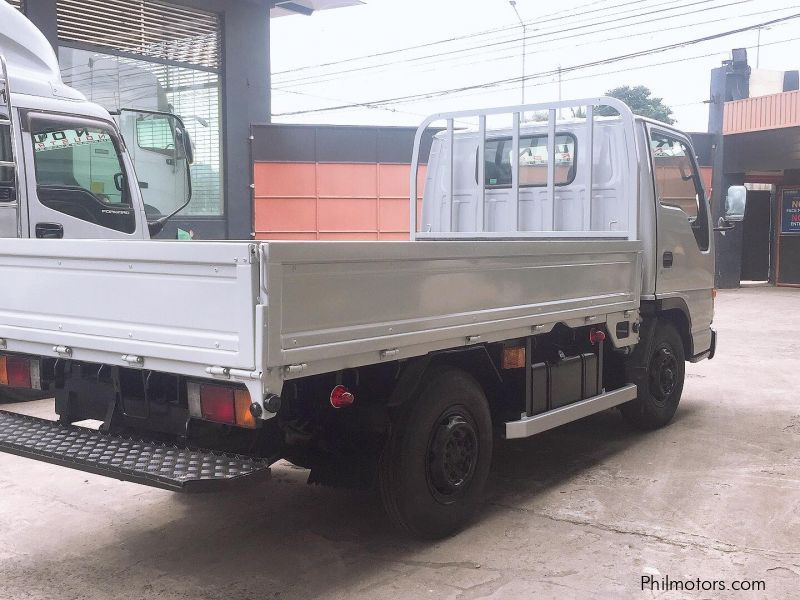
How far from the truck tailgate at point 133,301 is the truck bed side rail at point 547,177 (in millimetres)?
3461

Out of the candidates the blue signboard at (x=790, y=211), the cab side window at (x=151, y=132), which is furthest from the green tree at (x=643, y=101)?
the cab side window at (x=151, y=132)

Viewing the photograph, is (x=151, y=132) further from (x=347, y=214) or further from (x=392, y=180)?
(x=392, y=180)

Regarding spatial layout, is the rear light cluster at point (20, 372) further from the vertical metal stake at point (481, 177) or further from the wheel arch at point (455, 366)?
the vertical metal stake at point (481, 177)

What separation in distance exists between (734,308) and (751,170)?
6811mm

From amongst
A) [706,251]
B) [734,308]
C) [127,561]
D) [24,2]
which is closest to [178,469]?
[127,561]

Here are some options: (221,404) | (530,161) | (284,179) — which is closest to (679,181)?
(530,161)

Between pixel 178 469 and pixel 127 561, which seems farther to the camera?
pixel 127 561

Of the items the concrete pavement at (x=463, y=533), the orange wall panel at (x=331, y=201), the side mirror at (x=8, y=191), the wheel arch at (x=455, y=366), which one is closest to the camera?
the concrete pavement at (x=463, y=533)

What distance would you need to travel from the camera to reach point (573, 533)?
14.6 feet

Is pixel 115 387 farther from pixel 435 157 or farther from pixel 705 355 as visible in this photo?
pixel 705 355

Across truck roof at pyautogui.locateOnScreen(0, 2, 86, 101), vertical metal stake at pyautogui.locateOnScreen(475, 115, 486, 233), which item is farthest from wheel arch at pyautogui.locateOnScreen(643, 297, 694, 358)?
truck roof at pyautogui.locateOnScreen(0, 2, 86, 101)

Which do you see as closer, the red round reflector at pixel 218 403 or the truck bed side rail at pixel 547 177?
the red round reflector at pixel 218 403

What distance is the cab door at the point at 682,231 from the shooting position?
6.28 m

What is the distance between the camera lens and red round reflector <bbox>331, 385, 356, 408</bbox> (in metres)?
3.69
